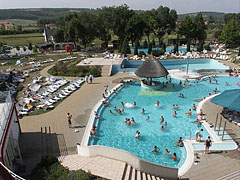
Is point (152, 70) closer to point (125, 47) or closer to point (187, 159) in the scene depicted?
point (187, 159)

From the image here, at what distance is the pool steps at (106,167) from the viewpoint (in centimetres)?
1025

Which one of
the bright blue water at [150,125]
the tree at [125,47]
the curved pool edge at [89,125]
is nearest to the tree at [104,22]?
the tree at [125,47]

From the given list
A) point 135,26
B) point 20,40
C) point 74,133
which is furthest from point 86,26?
point 20,40

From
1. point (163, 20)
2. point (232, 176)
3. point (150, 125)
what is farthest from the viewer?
point (163, 20)

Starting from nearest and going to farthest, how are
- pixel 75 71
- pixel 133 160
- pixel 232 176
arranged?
pixel 232 176 < pixel 133 160 < pixel 75 71

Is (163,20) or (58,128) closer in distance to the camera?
(58,128)

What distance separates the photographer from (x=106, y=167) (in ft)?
35.9

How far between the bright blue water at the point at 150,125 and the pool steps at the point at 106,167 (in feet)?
8.51

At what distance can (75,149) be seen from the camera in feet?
44.9

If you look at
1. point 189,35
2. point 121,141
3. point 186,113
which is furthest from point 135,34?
point 121,141

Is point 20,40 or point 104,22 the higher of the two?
point 104,22

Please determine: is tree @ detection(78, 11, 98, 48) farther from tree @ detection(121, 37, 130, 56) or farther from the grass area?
the grass area

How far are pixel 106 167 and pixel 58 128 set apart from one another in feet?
22.7

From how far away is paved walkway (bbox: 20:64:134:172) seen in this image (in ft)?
44.3
